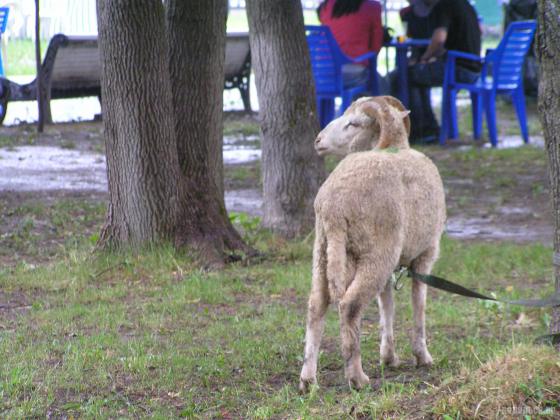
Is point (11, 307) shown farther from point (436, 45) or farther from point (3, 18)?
point (3, 18)

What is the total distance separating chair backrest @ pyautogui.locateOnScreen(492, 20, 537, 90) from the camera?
14.0 metres

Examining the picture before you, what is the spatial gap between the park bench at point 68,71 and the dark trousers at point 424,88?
4.32m

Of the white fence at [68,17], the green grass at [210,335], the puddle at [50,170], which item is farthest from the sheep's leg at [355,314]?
the white fence at [68,17]

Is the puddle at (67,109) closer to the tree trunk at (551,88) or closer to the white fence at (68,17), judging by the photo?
the white fence at (68,17)

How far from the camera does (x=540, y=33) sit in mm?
4648

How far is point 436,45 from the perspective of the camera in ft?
45.5

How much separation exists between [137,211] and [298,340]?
222 cm

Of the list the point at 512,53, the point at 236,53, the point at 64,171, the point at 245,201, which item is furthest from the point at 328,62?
the point at 236,53

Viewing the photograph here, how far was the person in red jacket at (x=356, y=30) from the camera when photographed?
13719 millimetres

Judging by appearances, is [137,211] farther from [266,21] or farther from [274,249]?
[266,21]

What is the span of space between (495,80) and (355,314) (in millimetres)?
10266

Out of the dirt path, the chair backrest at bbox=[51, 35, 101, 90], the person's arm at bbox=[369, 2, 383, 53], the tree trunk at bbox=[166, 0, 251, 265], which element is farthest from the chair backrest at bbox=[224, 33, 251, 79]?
the tree trunk at bbox=[166, 0, 251, 265]

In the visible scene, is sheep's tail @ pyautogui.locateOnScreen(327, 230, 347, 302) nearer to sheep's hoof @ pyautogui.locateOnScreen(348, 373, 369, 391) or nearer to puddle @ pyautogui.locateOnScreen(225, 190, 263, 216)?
sheep's hoof @ pyautogui.locateOnScreen(348, 373, 369, 391)

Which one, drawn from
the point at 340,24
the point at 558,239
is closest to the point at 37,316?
the point at 558,239
